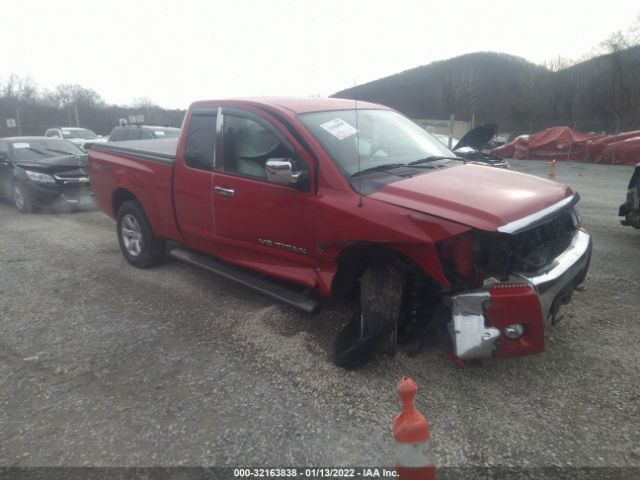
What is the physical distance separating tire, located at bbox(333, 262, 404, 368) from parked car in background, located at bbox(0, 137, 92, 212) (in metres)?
8.04

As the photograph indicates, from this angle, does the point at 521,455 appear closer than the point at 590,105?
Yes

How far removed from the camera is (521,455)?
2611 mm

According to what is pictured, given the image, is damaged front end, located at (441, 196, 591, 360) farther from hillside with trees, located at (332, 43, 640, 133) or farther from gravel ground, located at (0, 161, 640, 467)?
hillside with trees, located at (332, 43, 640, 133)

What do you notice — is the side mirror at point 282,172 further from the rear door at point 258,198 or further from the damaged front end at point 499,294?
the damaged front end at point 499,294

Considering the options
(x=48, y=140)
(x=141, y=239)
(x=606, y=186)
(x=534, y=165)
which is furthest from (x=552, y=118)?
(x=141, y=239)

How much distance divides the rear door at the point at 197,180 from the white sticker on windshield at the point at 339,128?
3.84 ft

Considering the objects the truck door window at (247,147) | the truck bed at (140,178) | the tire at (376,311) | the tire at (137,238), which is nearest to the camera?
the tire at (376,311)

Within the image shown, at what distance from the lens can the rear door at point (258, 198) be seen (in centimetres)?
372

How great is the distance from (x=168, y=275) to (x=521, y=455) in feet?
13.3

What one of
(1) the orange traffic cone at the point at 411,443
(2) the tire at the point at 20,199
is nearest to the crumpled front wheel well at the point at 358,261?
(1) the orange traffic cone at the point at 411,443

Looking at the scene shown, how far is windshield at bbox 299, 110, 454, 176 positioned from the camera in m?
3.75

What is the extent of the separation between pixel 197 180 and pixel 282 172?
136 centimetres

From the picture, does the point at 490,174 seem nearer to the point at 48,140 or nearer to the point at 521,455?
the point at 521,455

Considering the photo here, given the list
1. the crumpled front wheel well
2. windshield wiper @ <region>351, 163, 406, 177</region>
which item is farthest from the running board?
windshield wiper @ <region>351, 163, 406, 177</region>
